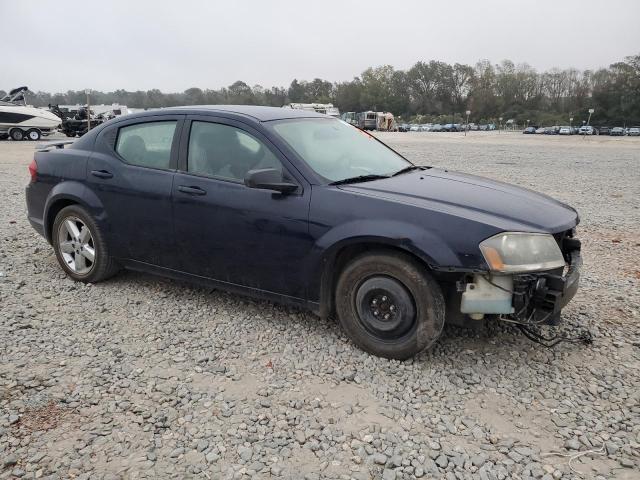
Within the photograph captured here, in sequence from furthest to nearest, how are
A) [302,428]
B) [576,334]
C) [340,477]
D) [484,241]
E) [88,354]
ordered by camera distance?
[576,334] → [88,354] → [484,241] → [302,428] → [340,477]

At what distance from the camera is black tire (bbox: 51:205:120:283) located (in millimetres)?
4461

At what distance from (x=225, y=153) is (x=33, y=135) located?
30101mm

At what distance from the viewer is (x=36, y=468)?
93.5 inches

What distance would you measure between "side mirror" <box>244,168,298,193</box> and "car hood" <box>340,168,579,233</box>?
0.38 m

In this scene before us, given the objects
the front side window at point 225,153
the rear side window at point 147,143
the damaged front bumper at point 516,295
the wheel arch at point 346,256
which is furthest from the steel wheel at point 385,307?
the rear side window at point 147,143

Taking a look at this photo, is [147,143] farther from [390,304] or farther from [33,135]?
[33,135]

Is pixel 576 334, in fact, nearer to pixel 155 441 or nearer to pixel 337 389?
pixel 337 389

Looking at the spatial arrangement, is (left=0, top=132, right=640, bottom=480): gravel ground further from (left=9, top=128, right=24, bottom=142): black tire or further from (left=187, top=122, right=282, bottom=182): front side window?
(left=9, top=128, right=24, bottom=142): black tire

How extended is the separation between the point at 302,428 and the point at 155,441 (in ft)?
2.48


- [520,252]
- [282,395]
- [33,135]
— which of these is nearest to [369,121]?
[33,135]

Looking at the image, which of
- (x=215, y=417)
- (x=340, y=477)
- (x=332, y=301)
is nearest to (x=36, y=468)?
(x=215, y=417)

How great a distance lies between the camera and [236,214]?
144 inches

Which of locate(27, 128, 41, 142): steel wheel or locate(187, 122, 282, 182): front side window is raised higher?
locate(27, 128, 41, 142): steel wheel

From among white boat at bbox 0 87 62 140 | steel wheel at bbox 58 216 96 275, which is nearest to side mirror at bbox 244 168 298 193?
steel wheel at bbox 58 216 96 275
